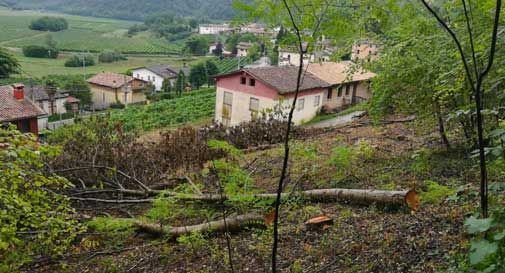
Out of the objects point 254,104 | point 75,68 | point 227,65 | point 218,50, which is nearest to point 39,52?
point 75,68

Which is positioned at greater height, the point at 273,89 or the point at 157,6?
the point at 157,6

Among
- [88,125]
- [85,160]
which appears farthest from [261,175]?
[88,125]

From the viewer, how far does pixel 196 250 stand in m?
5.59

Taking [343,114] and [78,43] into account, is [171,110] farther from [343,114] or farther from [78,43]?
[78,43]

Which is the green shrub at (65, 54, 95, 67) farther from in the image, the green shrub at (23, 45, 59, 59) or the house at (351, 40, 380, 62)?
the house at (351, 40, 380, 62)

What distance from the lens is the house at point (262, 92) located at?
22.8 m

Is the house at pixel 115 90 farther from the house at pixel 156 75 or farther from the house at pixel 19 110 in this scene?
the house at pixel 19 110

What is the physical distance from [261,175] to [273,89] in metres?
13.2

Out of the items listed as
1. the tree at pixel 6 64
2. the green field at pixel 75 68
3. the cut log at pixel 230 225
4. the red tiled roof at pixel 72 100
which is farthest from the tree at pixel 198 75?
the cut log at pixel 230 225

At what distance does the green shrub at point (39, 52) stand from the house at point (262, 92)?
170ft

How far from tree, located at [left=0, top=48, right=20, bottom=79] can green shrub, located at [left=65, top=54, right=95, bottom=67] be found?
18083 mm

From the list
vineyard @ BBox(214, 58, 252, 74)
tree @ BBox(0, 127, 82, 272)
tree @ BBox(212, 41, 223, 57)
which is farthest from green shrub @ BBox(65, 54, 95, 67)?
tree @ BBox(0, 127, 82, 272)

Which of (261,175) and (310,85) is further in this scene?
(310,85)

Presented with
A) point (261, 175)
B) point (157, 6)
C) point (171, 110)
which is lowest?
point (171, 110)
